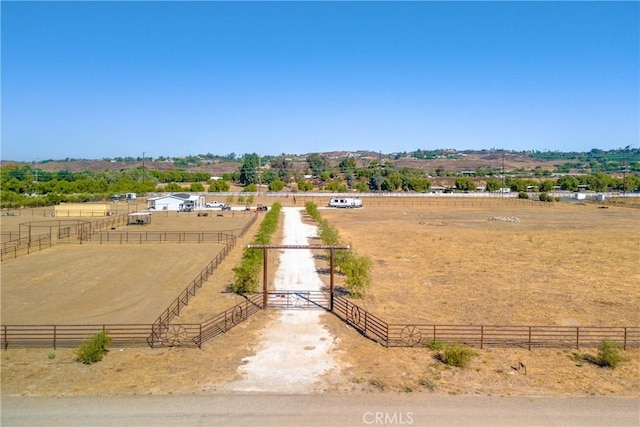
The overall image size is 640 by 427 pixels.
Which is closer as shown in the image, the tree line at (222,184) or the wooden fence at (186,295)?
the wooden fence at (186,295)

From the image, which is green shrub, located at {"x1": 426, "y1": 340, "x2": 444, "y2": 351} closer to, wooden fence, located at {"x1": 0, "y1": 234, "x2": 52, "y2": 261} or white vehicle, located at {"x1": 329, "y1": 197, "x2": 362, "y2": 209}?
wooden fence, located at {"x1": 0, "y1": 234, "x2": 52, "y2": 261}

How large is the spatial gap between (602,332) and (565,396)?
6429 mm

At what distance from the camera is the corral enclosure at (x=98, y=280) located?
19.8m

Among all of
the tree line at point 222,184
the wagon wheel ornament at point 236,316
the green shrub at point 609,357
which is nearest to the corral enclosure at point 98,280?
the wagon wheel ornament at point 236,316

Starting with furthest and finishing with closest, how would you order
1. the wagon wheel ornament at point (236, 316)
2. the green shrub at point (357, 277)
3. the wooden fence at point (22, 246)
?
the wooden fence at point (22, 246) → the green shrub at point (357, 277) → the wagon wheel ornament at point (236, 316)

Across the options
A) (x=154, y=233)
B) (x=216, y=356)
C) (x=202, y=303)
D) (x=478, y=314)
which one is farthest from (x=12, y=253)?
(x=478, y=314)

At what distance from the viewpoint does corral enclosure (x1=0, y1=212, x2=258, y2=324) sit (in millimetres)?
19766

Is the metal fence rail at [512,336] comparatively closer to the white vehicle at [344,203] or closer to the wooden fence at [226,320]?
the wooden fence at [226,320]

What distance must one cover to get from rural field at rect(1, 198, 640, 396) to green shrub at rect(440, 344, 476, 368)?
0.28 metres

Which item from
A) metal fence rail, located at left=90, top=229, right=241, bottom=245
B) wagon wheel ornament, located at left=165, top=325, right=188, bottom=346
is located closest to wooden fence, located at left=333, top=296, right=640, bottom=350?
wagon wheel ornament, located at left=165, top=325, right=188, bottom=346

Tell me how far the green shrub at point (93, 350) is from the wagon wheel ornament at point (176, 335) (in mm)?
1876

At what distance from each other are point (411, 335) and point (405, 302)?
5.50 metres

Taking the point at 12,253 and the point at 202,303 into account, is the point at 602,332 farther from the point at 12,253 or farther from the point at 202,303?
the point at 12,253

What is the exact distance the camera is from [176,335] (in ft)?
53.5
